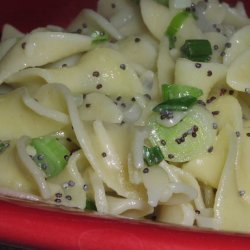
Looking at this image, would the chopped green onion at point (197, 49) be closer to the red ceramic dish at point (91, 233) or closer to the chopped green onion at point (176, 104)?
the chopped green onion at point (176, 104)

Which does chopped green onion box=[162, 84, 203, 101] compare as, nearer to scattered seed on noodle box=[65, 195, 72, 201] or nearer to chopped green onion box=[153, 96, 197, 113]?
chopped green onion box=[153, 96, 197, 113]

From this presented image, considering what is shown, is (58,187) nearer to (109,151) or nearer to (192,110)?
(109,151)

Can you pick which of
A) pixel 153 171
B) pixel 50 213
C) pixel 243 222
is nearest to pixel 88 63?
pixel 153 171

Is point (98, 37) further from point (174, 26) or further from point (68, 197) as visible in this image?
point (68, 197)

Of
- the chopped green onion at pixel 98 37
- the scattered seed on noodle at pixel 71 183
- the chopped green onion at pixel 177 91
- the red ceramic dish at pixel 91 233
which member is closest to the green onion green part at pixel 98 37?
the chopped green onion at pixel 98 37

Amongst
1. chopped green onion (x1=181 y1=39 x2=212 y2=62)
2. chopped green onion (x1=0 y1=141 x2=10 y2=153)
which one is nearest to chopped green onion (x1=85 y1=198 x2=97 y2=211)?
chopped green onion (x1=0 y1=141 x2=10 y2=153)

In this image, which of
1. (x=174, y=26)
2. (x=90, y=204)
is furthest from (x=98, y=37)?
(x=90, y=204)
